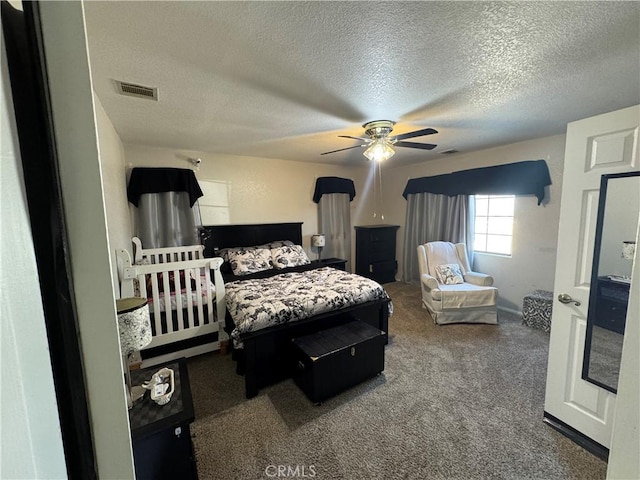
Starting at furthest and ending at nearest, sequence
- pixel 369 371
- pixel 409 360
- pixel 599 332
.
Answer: pixel 409 360 < pixel 369 371 < pixel 599 332

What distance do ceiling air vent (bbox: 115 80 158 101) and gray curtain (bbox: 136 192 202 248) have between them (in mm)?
1758

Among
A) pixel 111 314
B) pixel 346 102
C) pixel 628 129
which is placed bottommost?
pixel 111 314

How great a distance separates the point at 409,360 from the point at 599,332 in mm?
1449

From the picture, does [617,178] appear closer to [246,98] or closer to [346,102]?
[346,102]

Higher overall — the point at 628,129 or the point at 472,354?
the point at 628,129

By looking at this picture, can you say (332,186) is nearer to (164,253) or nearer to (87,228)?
(164,253)

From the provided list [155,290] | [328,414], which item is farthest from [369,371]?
[155,290]

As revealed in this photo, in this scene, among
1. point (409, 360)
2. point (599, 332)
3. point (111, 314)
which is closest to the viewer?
point (111, 314)

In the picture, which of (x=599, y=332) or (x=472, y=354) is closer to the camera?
(x=599, y=332)

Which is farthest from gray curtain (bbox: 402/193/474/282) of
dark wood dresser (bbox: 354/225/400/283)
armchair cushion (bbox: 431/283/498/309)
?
armchair cushion (bbox: 431/283/498/309)

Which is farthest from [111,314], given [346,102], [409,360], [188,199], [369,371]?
[188,199]

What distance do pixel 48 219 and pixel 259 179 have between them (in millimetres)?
3897

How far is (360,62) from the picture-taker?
1.49 metres

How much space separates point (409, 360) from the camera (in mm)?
2607
